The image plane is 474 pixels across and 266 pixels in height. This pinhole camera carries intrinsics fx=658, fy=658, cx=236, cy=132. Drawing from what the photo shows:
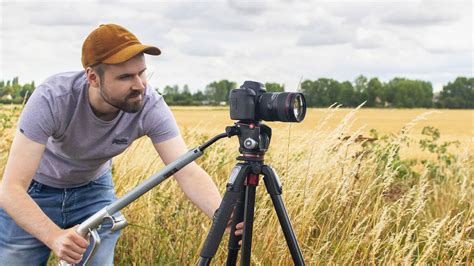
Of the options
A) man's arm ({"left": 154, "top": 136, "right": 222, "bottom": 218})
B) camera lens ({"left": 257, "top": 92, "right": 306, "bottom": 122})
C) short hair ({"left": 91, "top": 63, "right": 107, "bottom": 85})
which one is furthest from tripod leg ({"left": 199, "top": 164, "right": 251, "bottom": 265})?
short hair ({"left": 91, "top": 63, "right": 107, "bottom": 85})

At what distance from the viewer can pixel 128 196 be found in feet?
8.66

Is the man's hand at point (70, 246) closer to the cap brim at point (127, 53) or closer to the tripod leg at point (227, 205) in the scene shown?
the tripod leg at point (227, 205)

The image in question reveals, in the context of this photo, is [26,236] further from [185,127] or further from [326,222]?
[185,127]

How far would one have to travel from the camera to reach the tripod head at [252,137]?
7.94ft

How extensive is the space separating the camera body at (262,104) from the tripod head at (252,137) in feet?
0.10

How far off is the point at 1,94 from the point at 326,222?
14.8 feet

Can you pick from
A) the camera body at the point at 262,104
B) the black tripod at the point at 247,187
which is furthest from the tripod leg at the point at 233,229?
the camera body at the point at 262,104

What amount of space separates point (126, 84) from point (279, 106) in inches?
34.4

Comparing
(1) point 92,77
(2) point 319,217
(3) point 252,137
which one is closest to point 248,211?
(3) point 252,137

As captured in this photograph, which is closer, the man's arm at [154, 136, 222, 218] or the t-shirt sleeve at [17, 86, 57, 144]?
the t-shirt sleeve at [17, 86, 57, 144]

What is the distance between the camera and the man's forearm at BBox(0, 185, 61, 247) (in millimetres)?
2883

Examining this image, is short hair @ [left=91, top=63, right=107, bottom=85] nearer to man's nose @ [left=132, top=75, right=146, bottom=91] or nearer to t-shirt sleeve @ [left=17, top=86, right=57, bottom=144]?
man's nose @ [left=132, top=75, right=146, bottom=91]

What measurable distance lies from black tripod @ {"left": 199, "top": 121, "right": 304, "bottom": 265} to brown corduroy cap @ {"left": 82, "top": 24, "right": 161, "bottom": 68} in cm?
70

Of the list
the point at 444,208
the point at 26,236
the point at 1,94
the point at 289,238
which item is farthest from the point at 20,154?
the point at 1,94
